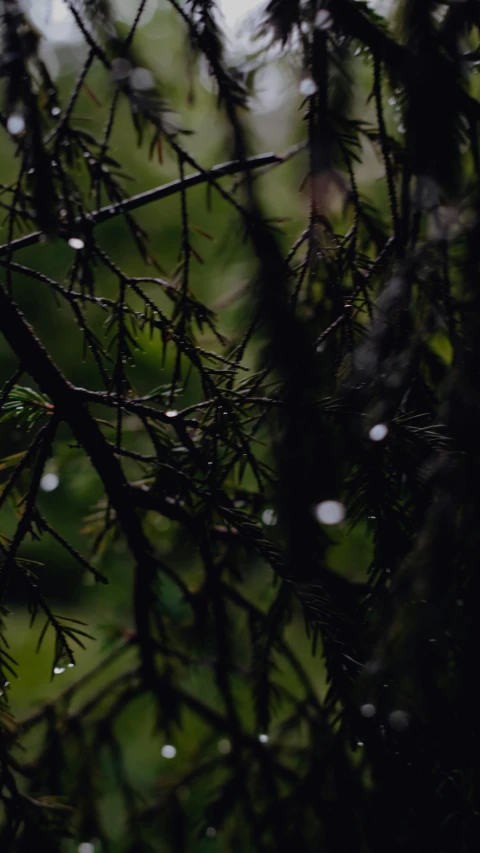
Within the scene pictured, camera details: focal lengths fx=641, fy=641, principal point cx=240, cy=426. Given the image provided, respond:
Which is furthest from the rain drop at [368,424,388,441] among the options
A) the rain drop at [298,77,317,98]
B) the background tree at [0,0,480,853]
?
the rain drop at [298,77,317,98]

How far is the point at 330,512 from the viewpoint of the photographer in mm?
822

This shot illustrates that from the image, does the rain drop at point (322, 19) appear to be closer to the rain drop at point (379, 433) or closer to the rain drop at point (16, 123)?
the rain drop at point (16, 123)

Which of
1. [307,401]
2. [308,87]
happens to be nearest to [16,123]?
[308,87]

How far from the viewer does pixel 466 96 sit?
79cm

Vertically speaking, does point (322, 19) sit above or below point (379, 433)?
above

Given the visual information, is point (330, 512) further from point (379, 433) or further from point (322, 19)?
point (322, 19)

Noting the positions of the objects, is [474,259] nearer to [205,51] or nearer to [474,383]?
[474,383]

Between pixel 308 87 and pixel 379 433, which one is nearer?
pixel 379 433

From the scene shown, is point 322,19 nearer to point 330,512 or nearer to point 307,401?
point 307,401

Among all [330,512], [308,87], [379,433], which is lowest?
[330,512]

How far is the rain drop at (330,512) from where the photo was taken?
31.2 inches

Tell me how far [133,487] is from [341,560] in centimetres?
128

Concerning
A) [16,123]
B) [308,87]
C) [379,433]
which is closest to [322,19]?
[308,87]

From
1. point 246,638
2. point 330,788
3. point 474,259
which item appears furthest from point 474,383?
point 246,638
